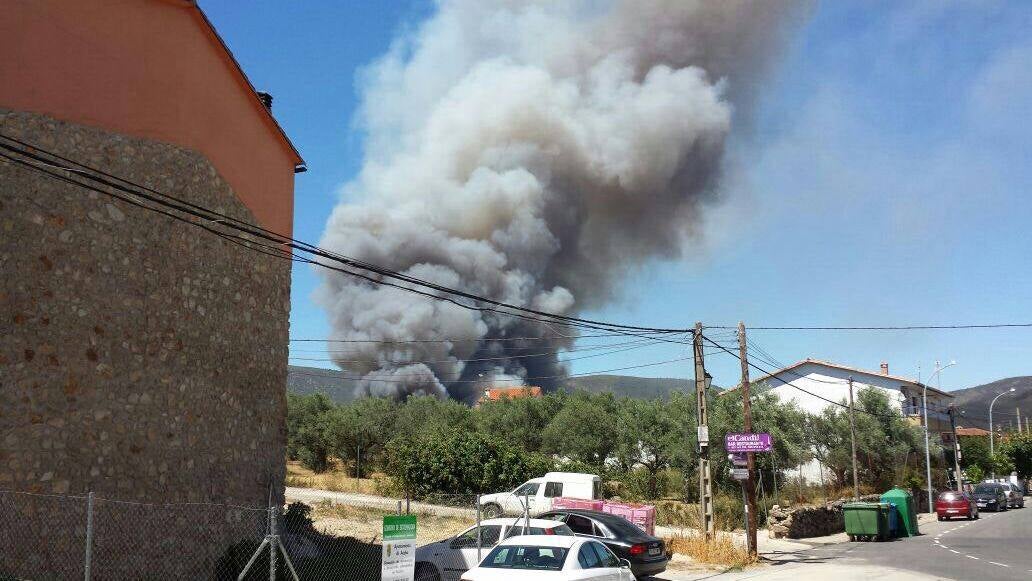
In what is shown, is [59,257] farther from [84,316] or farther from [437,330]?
[437,330]

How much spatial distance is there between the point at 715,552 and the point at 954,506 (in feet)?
76.3

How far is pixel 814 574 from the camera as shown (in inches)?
627

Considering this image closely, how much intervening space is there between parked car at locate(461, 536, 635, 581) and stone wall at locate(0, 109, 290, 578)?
5.21m

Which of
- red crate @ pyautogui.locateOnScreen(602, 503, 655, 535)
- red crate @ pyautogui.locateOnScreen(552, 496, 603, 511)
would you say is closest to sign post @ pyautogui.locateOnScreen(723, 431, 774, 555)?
red crate @ pyautogui.locateOnScreen(602, 503, 655, 535)

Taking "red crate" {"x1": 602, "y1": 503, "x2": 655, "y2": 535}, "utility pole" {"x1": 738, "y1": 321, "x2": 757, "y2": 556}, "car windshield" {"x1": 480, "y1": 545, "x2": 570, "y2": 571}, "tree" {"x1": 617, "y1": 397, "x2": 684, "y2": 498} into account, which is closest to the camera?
"car windshield" {"x1": 480, "y1": 545, "x2": 570, "y2": 571}

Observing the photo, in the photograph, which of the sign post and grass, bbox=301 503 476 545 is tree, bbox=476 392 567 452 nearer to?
grass, bbox=301 503 476 545

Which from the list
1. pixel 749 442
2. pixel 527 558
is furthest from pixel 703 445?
pixel 527 558

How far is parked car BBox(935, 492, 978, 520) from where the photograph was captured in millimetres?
36031

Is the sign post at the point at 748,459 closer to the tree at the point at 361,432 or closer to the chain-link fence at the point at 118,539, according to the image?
the chain-link fence at the point at 118,539

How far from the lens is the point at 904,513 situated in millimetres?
27188

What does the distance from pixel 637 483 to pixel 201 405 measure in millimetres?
31325

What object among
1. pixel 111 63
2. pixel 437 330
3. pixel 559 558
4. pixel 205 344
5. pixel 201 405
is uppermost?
pixel 437 330

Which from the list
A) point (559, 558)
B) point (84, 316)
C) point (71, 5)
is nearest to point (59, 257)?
point (84, 316)

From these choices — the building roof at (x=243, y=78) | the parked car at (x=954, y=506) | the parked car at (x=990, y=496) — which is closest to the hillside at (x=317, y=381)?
the building roof at (x=243, y=78)
